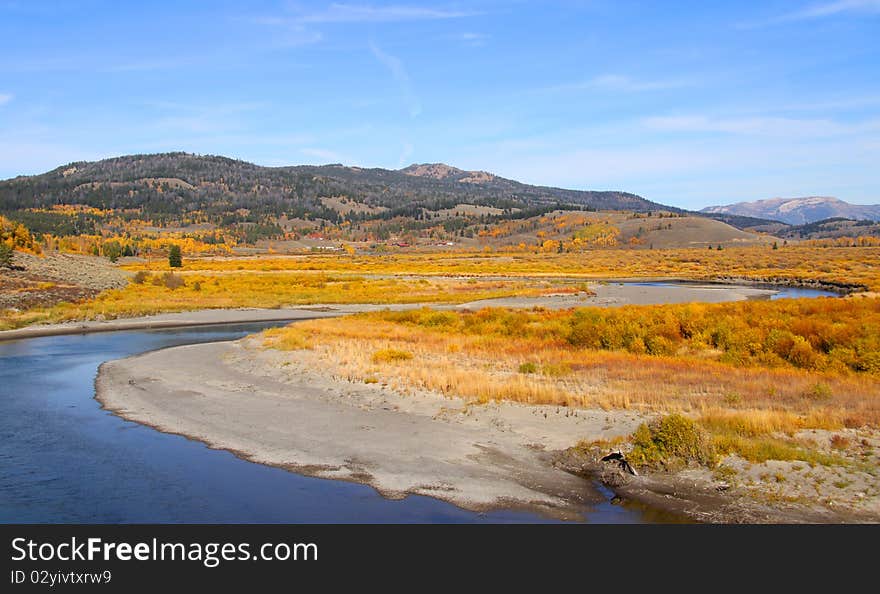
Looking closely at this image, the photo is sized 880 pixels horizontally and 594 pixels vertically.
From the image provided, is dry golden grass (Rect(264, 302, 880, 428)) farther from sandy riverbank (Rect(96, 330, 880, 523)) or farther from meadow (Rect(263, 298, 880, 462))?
sandy riverbank (Rect(96, 330, 880, 523))

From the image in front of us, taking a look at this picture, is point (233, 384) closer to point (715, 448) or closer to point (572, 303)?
point (715, 448)

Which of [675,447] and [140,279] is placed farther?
[140,279]

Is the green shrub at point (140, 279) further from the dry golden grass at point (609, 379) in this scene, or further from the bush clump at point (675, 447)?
the bush clump at point (675, 447)

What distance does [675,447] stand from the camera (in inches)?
511

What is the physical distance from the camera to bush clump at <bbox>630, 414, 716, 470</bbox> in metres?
12.8

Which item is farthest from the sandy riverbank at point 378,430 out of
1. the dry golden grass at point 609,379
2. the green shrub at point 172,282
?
the green shrub at point 172,282

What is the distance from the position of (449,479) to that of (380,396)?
7.14m

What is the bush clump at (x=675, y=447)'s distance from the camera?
1275 centimetres

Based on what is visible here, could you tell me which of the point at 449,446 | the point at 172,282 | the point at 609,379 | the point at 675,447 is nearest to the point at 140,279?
the point at 172,282

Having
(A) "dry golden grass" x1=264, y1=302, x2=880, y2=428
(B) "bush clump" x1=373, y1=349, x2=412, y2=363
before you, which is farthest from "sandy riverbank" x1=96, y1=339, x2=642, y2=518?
(B) "bush clump" x1=373, y1=349, x2=412, y2=363

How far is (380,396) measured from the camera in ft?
63.9

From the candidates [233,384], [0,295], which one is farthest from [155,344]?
[0,295]

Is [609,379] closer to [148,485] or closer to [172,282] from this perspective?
[148,485]
